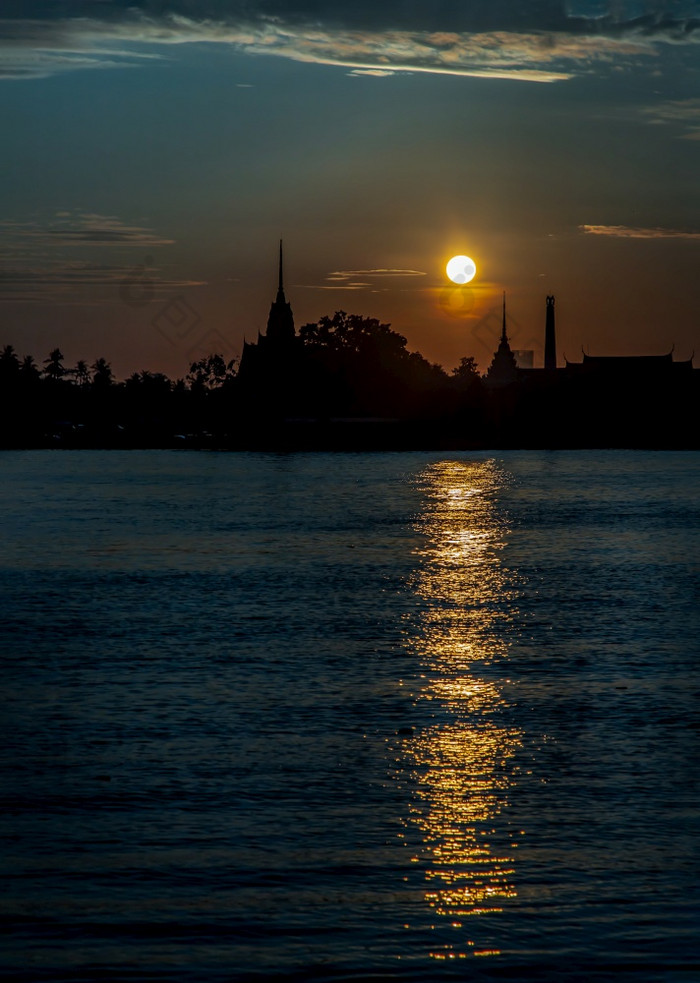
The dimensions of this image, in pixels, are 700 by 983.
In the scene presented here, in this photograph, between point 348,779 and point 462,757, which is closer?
point 348,779

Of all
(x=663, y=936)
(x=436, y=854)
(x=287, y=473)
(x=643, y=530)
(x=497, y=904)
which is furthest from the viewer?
(x=287, y=473)

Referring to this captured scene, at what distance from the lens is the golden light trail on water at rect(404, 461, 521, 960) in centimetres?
974

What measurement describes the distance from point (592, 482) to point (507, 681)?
89.9 meters

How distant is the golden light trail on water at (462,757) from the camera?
→ 9.74 m

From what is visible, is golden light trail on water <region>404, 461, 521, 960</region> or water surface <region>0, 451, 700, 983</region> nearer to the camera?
water surface <region>0, 451, 700, 983</region>

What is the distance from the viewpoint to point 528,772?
43.1 feet

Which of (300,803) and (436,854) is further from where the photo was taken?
(300,803)

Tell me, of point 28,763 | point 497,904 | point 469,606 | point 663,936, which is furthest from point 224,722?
point 469,606

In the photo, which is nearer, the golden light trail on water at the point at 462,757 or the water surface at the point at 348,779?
the water surface at the point at 348,779

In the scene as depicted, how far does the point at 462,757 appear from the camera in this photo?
13797 millimetres

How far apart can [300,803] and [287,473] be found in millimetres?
111436

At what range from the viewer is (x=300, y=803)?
12.0 metres

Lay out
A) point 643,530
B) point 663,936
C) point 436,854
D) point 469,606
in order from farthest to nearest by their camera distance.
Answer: point 643,530 < point 469,606 < point 436,854 < point 663,936

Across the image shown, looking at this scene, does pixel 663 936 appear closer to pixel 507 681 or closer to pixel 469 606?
pixel 507 681
